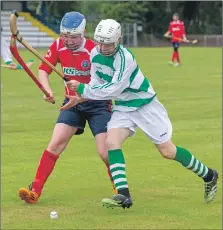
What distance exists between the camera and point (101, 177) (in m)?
9.38

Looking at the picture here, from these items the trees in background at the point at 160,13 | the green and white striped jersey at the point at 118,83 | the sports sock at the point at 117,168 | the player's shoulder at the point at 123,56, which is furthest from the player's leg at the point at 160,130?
the trees in background at the point at 160,13

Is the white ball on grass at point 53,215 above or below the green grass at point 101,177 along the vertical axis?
above

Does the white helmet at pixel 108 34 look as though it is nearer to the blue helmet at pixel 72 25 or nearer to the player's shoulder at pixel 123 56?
the player's shoulder at pixel 123 56

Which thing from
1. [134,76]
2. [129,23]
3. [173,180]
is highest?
[134,76]

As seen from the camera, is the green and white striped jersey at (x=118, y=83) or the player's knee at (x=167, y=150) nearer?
the green and white striped jersey at (x=118, y=83)

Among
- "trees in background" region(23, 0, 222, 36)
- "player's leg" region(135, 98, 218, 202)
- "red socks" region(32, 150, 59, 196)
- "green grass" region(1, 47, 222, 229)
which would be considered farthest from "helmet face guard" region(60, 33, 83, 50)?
"trees in background" region(23, 0, 222, 36)

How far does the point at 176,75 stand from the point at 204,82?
10.7ft

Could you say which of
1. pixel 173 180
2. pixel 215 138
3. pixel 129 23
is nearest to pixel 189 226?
pixel 173 180

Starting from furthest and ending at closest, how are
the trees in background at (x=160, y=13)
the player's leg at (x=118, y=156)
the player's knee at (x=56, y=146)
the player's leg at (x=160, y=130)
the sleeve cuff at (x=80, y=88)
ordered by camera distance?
1. the trees in background at (x=160, y=13)
2. the player's knee at (x=56, y=146)
3. the player's leg at (x=160, y=130)
4. the sleeve cuff at (x=80, y=88)
5. the player's leg at (x=118, y=156)

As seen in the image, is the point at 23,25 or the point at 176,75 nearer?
the point at 176,75

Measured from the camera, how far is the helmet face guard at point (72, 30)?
24.6 feet

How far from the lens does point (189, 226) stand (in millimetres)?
6977

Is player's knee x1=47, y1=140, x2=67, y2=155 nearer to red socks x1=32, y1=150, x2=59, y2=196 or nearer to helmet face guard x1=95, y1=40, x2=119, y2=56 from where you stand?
red socks x1=32, y1=150, x2=59, y2=196

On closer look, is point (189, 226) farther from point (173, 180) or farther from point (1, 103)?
point (1, 103)
